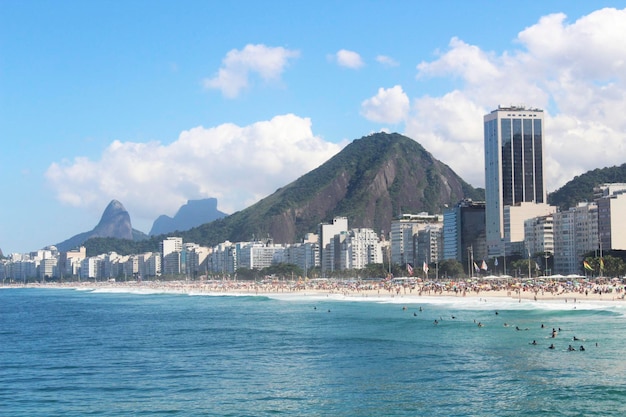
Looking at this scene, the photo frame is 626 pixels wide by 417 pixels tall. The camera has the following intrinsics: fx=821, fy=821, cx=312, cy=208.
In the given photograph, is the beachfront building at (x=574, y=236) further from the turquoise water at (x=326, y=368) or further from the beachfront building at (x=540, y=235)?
the turquoise water at (x=326, y=368)

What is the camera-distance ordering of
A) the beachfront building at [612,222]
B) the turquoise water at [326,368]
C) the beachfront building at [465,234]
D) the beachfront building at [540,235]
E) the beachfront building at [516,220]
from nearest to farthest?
the turquoise water at [326,368]
the beachfront building at [612,222]
the beachfront building at [540,235]
the beachfront building at [516,220]
the beachfront building at [465,234]

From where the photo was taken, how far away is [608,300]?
3091 inches

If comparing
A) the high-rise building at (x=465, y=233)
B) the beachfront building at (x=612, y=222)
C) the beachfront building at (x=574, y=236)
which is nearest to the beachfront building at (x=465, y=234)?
the high-rise building at (x=465, y=233)

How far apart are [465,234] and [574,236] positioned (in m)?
42.3

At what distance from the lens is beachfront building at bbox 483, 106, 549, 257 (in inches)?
7288

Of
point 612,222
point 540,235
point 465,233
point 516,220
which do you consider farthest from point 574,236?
point 465,233

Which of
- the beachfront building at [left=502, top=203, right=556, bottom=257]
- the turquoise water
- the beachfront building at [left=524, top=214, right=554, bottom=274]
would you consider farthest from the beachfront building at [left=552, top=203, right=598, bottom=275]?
the turquoise water

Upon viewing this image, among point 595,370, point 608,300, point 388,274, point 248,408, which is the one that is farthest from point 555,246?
point 248,408

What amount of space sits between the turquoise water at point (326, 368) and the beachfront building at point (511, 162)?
12043 centimetres

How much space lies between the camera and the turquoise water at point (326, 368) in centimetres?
3020

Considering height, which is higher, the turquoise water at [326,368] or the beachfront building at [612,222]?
the beachfront building at [612,222]

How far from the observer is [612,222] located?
14225cm

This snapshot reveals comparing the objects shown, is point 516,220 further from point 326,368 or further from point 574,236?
point 326,368

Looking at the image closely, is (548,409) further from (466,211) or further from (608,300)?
(466,211)
